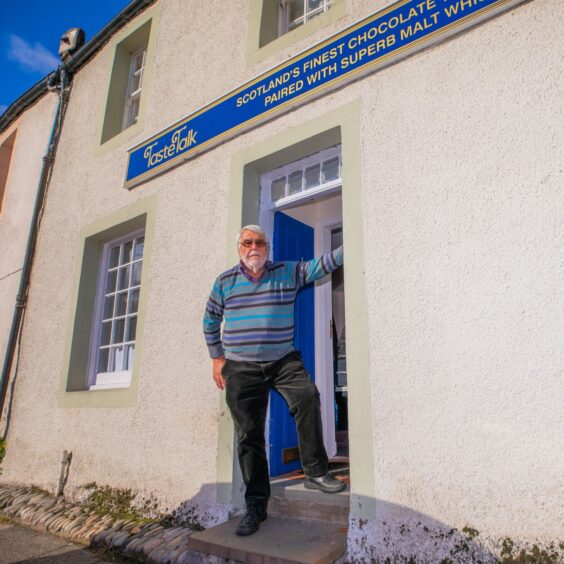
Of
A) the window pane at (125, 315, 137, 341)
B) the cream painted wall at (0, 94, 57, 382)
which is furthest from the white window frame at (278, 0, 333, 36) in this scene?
the cream painted wall at (0, 94, 57, 382)

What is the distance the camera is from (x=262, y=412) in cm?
313

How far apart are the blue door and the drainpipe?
13.4 ft

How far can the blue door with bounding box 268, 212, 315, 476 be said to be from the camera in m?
3.88

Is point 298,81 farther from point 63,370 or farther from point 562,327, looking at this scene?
point 63,370

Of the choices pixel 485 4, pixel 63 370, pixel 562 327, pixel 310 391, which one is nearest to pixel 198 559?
pixel 310 391

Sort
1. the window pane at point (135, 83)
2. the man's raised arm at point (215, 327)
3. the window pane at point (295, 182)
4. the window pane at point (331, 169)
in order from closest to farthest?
the man's raised arm at point (215, 327), the window pane at point (331, 169), the window pane at point (295, 182), the window pane at point (135, 83)

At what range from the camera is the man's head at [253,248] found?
330 centimetres

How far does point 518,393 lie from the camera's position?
96.7 inches

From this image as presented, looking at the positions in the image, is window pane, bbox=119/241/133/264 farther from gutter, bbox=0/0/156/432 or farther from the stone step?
the stone step

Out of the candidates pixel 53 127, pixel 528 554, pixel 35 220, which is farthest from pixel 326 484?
pixel 53 127

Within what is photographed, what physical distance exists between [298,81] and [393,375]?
277 centimetres

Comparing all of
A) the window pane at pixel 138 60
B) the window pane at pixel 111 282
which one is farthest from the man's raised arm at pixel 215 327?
the window pane at pixel 138 60

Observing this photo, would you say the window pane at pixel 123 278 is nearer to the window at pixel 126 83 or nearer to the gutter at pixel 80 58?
A: the window at pixel 126 83

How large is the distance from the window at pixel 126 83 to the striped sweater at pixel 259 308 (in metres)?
3.96
